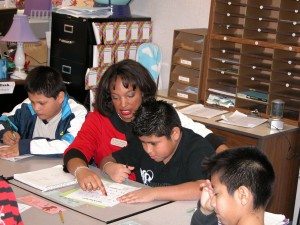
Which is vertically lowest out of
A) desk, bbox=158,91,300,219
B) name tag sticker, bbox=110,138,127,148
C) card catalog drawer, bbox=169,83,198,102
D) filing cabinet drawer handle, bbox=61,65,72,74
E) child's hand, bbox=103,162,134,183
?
desk, bbox=158,91,300,219

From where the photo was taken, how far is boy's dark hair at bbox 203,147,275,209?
5.77ft

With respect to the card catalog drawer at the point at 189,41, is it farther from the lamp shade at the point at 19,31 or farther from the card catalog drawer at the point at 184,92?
the lamp shade at the point at 19,31

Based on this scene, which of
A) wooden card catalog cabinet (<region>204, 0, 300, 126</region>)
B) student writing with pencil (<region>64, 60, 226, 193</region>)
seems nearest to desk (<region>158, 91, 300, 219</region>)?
wooden card catalog cabinet (<region>204, 0, 300, 126</region>)

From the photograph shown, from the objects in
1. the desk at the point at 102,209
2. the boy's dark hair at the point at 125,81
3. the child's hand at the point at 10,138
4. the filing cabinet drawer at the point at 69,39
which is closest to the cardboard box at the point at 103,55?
the filing cabinet drawer at the point at 69,39

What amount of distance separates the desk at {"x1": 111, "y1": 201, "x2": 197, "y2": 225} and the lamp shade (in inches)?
89.4

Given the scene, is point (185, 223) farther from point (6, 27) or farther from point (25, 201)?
point (6, 27)

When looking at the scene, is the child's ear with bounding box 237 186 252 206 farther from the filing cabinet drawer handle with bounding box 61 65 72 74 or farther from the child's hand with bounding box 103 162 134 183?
the filing cabinet drawer handle with bounding box 61 65 72 74

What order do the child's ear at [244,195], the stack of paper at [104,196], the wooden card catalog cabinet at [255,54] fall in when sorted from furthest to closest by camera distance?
the wooden card catalog cabinet at [255,54], the stack of paper at [104,196], the child's ear at [244,195]

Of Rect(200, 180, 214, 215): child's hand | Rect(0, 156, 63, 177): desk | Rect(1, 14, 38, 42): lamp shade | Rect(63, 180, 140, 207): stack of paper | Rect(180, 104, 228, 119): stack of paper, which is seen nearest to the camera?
Rect(200, 180, 214, 215): child's hand

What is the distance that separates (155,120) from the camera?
235cm

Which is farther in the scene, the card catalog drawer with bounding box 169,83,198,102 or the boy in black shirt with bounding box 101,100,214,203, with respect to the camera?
the card catalog drawer with bounding box 169,83,198,102

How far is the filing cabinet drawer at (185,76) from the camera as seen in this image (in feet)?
13.5

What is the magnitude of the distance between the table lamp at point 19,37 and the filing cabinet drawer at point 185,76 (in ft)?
3.31

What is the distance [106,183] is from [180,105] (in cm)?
161
